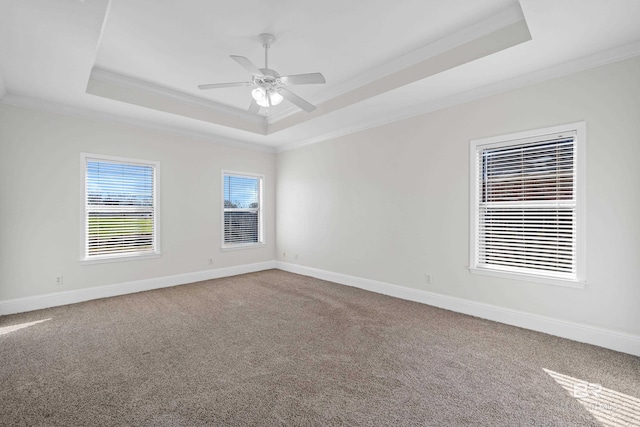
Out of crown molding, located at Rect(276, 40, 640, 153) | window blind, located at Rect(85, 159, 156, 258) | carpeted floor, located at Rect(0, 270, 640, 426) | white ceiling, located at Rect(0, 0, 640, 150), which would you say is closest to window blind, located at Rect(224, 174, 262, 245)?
window blind, located at Rect(85, 159, 156, 258)

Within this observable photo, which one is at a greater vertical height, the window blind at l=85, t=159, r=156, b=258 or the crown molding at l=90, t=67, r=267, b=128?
the crown molding at l=90, t=67, r=267, b=128

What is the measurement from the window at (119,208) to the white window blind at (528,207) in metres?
4.95

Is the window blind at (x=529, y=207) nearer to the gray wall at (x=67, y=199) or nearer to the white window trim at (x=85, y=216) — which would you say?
the gray wall at (x=67, y=199)

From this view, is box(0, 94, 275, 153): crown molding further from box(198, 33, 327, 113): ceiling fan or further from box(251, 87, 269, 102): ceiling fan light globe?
box(251, 87, 269, 102): ceiling fan light globe

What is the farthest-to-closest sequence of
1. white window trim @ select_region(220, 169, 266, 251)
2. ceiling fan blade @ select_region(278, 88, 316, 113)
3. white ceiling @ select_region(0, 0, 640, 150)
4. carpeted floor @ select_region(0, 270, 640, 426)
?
white window trim @ select_region(220, 169, 266, 251) < ceiling fan blade @ select_region(278, 88, 316, 113) < white ceiling @ select_region(0, 0, 640, 150) < carpeted floor @ select_region(0, 270, 640, 426)

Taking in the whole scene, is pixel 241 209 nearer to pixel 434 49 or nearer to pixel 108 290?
pixel 108 290

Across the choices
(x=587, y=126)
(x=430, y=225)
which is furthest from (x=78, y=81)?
(x=587, y=126)

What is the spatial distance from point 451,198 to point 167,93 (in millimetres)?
4258

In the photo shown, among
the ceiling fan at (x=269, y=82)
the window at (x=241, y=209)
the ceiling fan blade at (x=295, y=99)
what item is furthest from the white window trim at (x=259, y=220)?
the ceiling fan blade at (x=295, y=99)

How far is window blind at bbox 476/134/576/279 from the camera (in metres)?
3.03

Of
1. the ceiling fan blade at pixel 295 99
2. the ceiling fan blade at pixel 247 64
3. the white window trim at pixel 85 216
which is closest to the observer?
the ceiling fan blade at pixel 247 64

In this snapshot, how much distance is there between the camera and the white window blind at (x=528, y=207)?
3023 mm

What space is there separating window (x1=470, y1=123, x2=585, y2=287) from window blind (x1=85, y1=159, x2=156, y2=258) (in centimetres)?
495

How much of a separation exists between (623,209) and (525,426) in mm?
A: 2266
